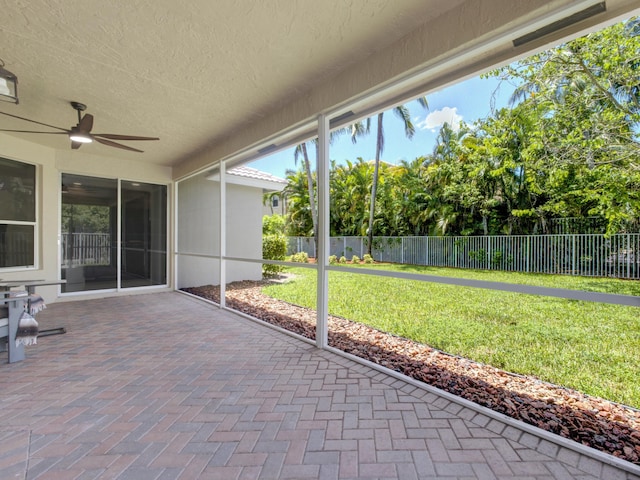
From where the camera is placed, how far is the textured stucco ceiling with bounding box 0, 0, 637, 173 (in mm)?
2188

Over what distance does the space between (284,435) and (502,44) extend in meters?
3.07

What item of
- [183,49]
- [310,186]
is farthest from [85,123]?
[310,186]

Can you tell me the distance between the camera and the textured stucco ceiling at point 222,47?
2.19 m

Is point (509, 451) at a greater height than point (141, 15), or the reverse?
point (141, 15)

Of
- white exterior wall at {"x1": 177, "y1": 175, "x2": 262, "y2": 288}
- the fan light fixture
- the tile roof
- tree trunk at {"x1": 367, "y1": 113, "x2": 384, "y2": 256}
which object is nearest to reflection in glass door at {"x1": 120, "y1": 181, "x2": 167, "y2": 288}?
white exterior wall at {"x1": 177, "y1": 175, "x2": 262, "y2": 288}

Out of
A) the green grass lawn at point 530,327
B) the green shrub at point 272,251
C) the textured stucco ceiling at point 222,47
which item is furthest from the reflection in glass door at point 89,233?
the green grass lawn at point 530,327

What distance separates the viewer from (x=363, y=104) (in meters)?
3.22

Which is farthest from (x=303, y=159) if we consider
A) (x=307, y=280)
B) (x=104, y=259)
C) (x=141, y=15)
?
(x=104, y=259)

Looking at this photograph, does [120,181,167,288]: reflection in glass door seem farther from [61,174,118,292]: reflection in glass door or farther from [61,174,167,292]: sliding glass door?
[61,174,118,292]: reflection in glass door

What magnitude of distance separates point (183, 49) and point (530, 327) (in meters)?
4.75

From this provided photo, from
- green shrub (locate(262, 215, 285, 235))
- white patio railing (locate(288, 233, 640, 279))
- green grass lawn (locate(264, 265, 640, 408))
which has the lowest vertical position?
green grass lawn (locate(264, 265, 640, 408))

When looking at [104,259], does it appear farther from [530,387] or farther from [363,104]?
[530,387]

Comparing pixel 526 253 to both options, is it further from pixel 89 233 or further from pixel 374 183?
pixel 89 233

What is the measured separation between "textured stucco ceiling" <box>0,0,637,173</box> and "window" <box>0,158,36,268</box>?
5.17ft
